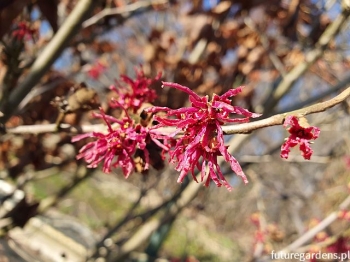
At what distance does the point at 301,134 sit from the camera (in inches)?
30.5

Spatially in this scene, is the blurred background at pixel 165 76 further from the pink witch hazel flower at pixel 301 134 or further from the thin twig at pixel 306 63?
the pink witch hazel flower at pixel 301 134

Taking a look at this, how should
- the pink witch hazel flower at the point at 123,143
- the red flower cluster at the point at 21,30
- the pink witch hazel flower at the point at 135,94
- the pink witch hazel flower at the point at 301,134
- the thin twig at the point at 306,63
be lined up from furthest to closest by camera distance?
the thin twig at the point at 306,63 < the red flower cluster at the point at 21,30 < the pink witch hazel flower at the point at 135,94 < the pink witch hazel flower at the point at 123,143 < the pink witch hazel flower at the point at 301,134

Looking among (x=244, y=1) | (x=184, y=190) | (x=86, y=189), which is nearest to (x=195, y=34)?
(x=244, y=1)

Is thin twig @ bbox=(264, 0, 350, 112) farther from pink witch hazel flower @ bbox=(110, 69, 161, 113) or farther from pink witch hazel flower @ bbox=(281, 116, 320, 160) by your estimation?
pink witch hazel flower @ bbox=(281, 116, 320, 160)

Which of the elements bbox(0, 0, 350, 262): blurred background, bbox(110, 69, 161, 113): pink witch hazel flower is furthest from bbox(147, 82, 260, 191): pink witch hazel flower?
bbox(0, 0, 350, 262): blurred background

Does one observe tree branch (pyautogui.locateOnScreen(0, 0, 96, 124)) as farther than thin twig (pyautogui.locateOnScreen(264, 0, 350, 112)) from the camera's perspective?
No

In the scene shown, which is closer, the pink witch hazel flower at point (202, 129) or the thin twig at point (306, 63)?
the pink witch hazel flower at point (202, 129)

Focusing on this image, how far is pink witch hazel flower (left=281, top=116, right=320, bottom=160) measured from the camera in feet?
2.43

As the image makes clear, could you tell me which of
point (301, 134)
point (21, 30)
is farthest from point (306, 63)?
point (301, 134)

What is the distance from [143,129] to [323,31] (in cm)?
171

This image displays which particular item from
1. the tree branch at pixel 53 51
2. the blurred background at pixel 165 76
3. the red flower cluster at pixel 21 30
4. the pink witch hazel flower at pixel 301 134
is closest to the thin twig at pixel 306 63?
the blurred background at pixel 165 76

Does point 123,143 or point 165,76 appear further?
point 165,76

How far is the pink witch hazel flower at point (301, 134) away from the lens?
739 millimetres

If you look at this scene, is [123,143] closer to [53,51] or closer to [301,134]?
[301,134]
